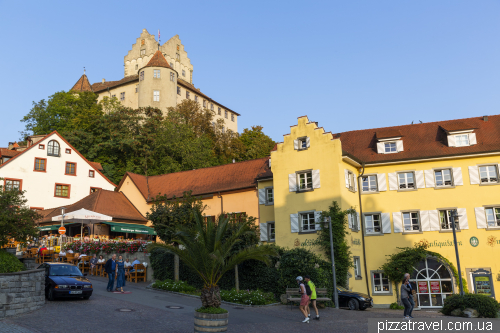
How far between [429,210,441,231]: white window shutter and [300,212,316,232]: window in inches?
313

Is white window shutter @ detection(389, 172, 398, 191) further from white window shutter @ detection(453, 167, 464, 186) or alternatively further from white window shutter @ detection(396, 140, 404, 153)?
white window shutter @ detection(453, 167, 464, 186)

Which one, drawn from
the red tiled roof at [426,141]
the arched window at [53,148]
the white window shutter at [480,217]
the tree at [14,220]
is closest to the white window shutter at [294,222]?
the red tiled roof at [426,141]

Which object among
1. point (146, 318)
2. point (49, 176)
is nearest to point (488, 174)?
point (146, 318)

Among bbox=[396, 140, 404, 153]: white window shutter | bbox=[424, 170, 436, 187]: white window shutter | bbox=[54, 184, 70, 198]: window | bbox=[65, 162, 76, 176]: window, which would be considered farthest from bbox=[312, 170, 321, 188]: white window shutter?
bbox=[65, 162, 76, 176]: window

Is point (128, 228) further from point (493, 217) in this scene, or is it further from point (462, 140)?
point (493, 217)

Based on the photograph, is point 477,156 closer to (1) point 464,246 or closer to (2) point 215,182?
(1) point 464,246

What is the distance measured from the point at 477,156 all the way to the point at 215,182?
20407 mm

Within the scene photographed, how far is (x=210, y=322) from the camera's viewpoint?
43.6ft

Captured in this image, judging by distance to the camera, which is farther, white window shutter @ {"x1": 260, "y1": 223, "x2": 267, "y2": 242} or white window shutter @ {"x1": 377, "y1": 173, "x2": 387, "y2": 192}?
white window shutter @ {"x1": 260, "y1": 223, "x2": 267, "y2": 242}

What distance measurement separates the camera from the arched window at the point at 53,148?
47875mm

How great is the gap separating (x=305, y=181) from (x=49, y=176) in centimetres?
3004

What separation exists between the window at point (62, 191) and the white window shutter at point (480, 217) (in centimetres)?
3896

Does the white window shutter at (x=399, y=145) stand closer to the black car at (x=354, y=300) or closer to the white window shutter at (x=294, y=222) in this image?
the white window shutter at (x=294, y=222)

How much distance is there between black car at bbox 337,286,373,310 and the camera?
79.2ft
